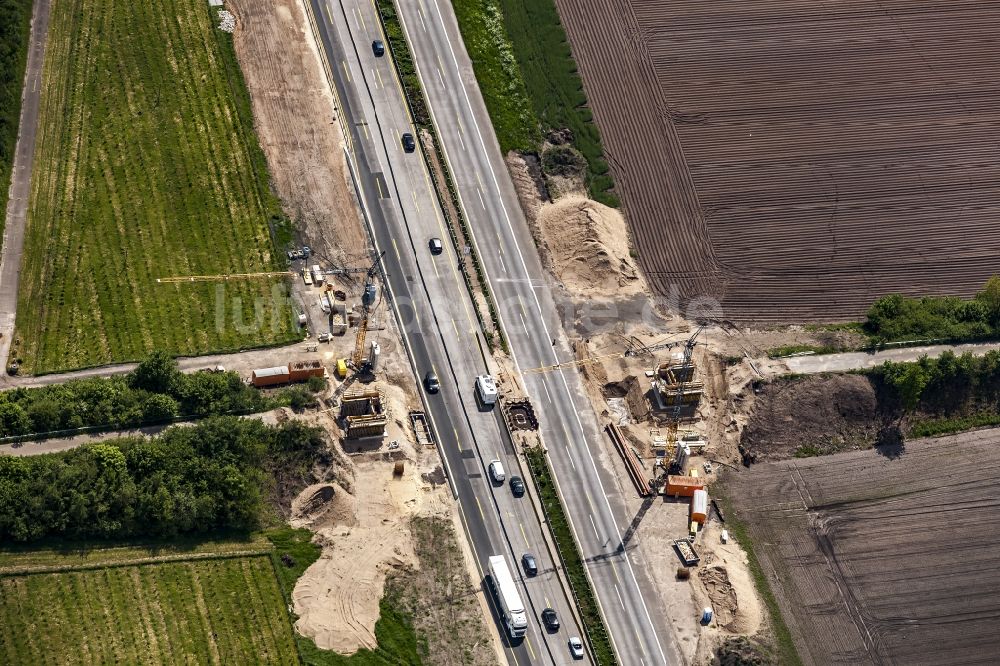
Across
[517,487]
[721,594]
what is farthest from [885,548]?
[517,487]

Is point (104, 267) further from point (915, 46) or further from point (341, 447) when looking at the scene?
point (915, 46)

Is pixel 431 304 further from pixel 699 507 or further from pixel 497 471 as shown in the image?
pixel 699 507

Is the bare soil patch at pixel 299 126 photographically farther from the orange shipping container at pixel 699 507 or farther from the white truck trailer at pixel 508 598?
the orange shipping container at pixel 699 507

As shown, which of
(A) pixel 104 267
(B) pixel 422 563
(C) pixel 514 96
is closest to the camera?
(B) pixel 422 563

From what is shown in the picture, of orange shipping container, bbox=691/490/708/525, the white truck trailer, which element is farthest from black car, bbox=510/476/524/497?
orange shipping container, bbox=691/490/708/525

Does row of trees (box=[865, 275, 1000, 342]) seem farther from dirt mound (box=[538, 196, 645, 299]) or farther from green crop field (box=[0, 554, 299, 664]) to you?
green crop field (box=[0, 554, 299, 664])

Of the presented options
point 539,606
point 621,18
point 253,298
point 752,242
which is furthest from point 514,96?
point 539,606
